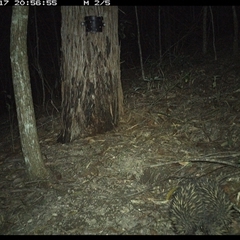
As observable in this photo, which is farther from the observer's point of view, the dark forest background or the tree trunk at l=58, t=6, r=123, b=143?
the dark forest background

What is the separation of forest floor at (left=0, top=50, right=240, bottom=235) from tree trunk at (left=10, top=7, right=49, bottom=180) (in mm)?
276

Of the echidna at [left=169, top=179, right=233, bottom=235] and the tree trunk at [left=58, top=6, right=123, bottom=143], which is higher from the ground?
the tree trunk at [left=58, top=6, right=123, bottom=143]

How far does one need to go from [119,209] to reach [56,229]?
2.57 feet

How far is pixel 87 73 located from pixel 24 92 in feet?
4.40

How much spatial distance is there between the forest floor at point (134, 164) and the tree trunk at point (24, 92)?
28 cm

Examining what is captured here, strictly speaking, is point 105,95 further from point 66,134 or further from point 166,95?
point 166,95

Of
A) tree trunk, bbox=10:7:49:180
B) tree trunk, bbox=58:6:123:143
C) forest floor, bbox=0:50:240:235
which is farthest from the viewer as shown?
tree trunk, bbox=58:6:123:143

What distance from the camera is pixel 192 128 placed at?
5.07 m

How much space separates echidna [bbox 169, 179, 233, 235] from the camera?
3.06 m

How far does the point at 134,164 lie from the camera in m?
4.33

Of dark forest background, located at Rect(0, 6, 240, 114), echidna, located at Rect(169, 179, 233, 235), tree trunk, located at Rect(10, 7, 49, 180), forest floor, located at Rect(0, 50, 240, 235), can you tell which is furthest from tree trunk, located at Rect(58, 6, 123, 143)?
dark forest background, located at Rect(0, 6, 240, 114)

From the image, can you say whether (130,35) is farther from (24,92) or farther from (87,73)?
(24,92)

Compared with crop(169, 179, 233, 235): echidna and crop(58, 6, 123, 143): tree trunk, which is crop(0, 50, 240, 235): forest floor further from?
crop(58, 6, 123, 143): tree trunk

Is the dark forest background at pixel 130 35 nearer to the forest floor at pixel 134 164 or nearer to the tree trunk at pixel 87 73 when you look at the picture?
the forest floor at pixel 134 164
